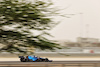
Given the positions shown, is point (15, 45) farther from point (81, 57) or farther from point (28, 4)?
point (81, 57)

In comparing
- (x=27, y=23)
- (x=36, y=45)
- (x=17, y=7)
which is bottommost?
(x=36, y=45)

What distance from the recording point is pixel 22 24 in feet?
11.5

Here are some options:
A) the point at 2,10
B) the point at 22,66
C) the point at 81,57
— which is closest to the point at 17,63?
the point at 22,66

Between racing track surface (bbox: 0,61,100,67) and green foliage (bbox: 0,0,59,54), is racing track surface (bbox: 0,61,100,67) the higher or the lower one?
the lower one

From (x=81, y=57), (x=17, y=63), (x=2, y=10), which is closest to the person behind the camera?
(x=17, y=63)

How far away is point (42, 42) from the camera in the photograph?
11.9ft

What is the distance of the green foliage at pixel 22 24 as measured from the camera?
3.34m

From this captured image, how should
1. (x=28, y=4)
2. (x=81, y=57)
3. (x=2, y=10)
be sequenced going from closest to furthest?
(x=2, y=10)
(x=28, y=4)
(x=81, y=57)

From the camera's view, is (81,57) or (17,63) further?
(81,57)

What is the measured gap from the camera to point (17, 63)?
2992mm

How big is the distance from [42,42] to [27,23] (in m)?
0.43

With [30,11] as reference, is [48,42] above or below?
below

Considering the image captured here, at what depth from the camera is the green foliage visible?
334cm

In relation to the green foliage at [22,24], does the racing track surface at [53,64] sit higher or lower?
lower
